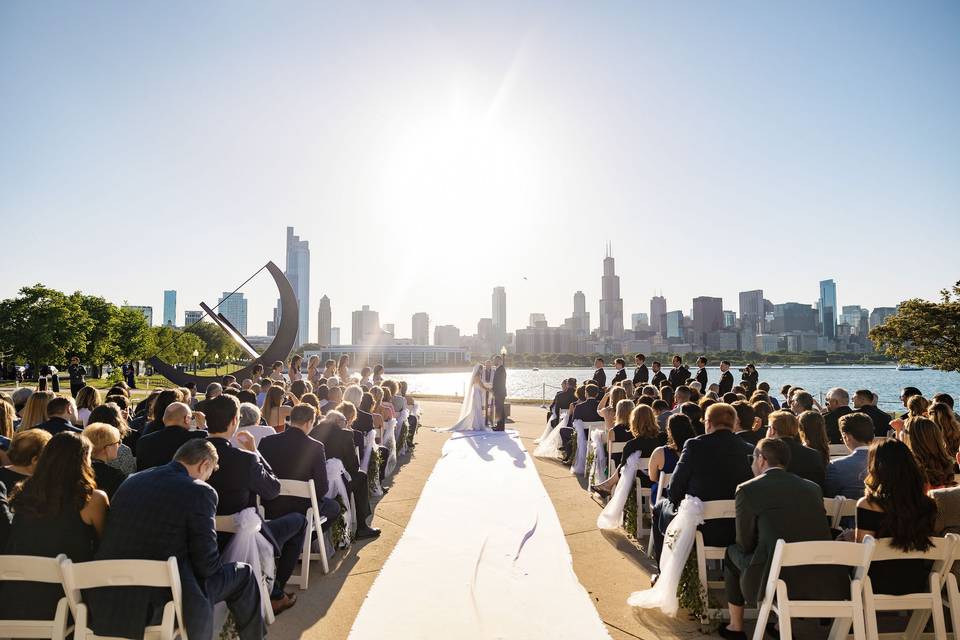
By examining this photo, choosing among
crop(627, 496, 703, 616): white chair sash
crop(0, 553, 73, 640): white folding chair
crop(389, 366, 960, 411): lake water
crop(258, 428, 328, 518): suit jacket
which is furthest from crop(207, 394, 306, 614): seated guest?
crop(389, 366, 960, 411): lake water

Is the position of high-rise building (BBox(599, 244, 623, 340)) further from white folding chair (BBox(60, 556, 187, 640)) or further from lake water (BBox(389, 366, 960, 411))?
white folding chair (BBox(60, 556, 187, 640))

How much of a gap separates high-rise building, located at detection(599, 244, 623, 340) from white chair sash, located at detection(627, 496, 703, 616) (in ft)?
488

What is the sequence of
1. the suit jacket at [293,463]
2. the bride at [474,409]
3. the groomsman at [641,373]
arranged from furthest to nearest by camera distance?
the bride at [474,409] → the groomsman at [641,373] → the suit jacket at [293,463]

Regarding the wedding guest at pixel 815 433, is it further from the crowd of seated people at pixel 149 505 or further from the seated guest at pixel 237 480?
the seated guest at pixel 237 480

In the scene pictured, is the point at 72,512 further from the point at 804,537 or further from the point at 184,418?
the point at 804,537

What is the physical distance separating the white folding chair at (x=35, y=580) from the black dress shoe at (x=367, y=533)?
338 centimetres

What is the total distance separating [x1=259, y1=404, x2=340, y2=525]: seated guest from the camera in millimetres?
4938

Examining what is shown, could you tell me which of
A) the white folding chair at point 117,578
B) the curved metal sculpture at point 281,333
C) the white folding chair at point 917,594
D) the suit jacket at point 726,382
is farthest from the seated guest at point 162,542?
the curved metal sculpture at point 281,333

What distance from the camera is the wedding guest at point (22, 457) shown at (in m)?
3.40

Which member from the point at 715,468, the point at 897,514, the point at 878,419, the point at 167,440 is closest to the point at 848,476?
the point at 715,468

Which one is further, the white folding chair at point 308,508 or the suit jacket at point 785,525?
the white folding chair at point 308,508

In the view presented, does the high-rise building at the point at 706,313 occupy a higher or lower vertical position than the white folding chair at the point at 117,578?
higher

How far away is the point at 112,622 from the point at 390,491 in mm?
5568

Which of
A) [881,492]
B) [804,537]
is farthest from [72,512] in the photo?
[881,492]
